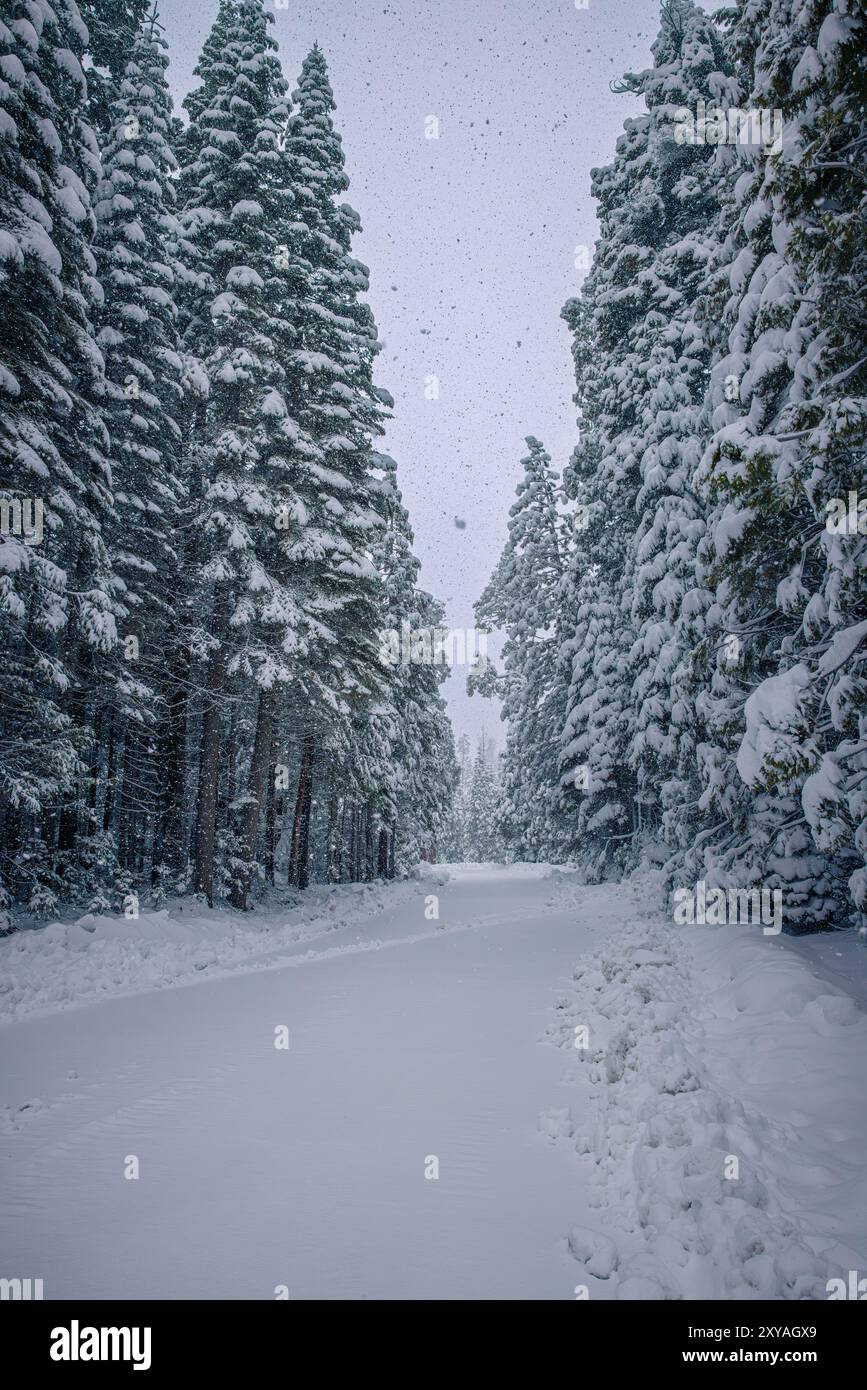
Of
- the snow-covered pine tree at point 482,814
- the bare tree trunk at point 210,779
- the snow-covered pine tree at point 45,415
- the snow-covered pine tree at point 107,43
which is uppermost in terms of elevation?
the snow-covered pine tree at point 107,43

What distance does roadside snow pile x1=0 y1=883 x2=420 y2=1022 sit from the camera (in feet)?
32.9

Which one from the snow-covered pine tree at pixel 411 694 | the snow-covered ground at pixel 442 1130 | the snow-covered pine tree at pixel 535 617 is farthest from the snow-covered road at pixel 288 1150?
the snow-covered pine tree at pixel 535 617

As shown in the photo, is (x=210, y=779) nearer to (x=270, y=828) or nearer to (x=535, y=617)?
(x=270, y=828)

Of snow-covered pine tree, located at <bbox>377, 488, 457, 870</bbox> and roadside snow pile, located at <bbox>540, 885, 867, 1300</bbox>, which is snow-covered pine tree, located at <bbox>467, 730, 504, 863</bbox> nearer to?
snow-covered pine tree, located at <bbox>377, 488, 457, 870</bbox>

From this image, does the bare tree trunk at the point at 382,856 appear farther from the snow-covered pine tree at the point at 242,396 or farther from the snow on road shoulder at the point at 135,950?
the snow-covered pine tree at the point at 242,396

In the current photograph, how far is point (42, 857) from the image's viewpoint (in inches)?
576

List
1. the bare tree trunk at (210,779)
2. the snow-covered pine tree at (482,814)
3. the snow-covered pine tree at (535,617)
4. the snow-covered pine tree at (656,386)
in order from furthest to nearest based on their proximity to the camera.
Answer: the snow-covered pine tree at (482,814)
the snow-covered pine tree at (535,617)
the bare tree trunk at (210,779)
the snow-covered pine tree at (656,386)

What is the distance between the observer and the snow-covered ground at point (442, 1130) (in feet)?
12.0

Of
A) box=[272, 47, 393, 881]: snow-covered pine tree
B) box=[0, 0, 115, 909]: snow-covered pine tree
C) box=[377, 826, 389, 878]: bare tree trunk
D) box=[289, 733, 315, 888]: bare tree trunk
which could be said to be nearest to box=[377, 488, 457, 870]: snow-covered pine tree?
box=[377, 826, 389, 878]: bare tree trunk

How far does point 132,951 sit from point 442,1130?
827 cm

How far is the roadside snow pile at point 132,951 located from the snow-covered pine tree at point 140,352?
349cm

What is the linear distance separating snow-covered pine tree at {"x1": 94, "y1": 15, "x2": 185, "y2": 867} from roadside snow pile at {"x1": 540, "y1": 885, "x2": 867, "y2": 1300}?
12125mm

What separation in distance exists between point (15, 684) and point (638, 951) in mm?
10837
